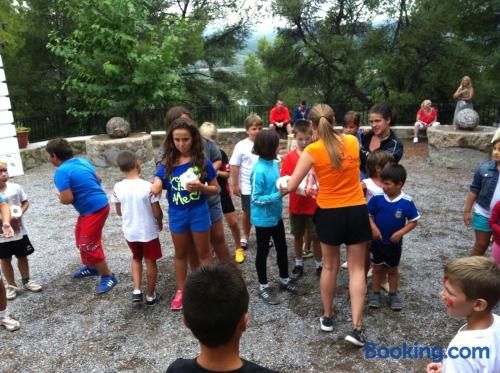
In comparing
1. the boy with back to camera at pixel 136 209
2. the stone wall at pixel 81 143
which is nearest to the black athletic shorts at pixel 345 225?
the boy with back to camera at pixel 136 209

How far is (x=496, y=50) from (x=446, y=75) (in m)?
3.09

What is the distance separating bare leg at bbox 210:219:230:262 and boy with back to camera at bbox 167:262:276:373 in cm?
231

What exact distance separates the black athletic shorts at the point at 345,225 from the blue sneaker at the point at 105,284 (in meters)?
2.15

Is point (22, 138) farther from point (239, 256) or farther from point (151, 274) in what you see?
point (151, 274)

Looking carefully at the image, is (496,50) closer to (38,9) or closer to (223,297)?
(223,297)

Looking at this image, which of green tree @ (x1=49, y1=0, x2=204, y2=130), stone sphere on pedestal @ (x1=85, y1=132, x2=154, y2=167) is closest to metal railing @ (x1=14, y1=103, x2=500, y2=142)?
green tree @ (x1=49, y1=0, x2=204, y2=130)

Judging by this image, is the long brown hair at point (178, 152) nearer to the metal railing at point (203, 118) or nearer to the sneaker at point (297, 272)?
the sneaker at point (297, 272)

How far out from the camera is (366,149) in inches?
145

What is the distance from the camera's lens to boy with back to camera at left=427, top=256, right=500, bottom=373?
5.13ft

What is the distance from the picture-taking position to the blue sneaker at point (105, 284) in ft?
12.5

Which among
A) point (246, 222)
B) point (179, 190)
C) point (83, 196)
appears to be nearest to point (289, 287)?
point (246, 222)

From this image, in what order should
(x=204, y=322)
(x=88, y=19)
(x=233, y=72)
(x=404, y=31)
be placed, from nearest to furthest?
(x=204, y=322)
(x=88, y=19)
(x=404, y=31)
(x=233, y=72)

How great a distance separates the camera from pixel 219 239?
149 inches

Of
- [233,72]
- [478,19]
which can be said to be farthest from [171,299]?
[233,72]
